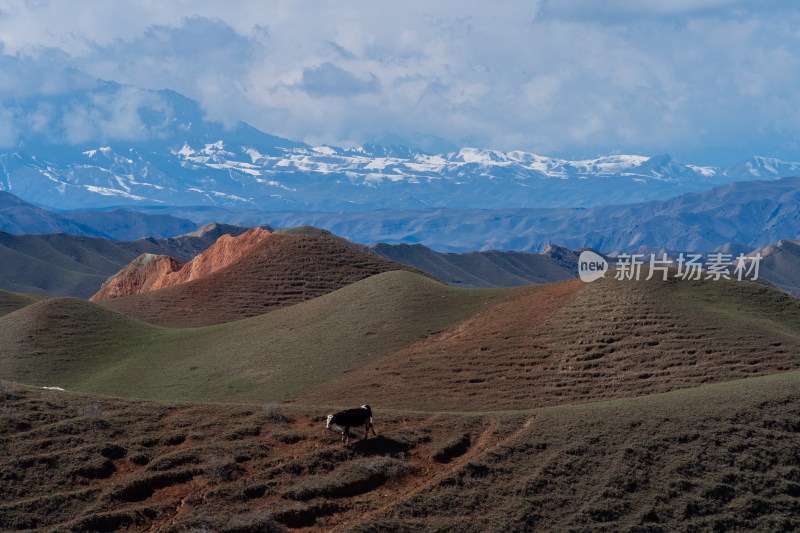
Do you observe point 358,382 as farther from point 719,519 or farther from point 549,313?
point 719,519

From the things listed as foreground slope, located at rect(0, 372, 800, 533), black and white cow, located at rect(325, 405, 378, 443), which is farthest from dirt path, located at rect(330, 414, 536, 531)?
black and white cow, located at rect(325, 405, 378, 443)

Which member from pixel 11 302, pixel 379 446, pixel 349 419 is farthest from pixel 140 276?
pixel 379 446

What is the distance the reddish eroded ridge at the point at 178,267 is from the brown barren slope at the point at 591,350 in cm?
4546

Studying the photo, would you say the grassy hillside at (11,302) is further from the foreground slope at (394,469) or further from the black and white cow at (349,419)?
the black and white cow at (349,419)

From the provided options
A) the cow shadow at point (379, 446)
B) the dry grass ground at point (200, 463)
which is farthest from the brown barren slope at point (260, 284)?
the cow shadow at point (379, 446)

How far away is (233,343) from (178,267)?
51226 millimetres

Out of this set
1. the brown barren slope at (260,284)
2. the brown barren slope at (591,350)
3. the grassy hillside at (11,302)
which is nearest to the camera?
the brown barren slope at (591,350)

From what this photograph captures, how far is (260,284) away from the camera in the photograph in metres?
73.4

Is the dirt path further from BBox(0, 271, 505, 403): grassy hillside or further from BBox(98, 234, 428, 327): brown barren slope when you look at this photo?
BBox(98, 234, 428, 327): brown barren slope

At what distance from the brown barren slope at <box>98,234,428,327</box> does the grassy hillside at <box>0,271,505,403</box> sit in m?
11.7

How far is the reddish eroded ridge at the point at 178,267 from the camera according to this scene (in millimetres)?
86250

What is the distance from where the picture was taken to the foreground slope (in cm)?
1505

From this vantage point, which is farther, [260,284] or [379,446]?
[260,284]

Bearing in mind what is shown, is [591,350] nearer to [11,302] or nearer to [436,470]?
[436,470]
